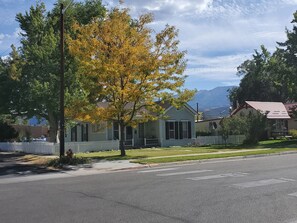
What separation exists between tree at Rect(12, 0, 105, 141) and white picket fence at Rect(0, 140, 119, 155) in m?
2.56

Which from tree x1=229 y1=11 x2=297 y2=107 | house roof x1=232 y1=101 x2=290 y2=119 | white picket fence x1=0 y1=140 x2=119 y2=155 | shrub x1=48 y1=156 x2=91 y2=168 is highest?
tree x1=229 y1=11 x2=297 y2=107

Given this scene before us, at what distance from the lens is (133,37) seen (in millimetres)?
24734

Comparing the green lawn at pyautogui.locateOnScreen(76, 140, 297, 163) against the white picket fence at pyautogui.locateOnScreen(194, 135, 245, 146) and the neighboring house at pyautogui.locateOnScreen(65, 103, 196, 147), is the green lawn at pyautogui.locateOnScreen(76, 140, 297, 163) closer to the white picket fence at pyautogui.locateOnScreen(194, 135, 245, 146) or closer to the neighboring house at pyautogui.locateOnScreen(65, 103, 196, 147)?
the neighboring house at pyautogui.locateOnScreen(65, 103, 196, 147)

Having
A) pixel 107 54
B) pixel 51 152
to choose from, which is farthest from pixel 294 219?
pixel 51 152

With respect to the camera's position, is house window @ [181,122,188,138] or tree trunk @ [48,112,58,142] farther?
house window @ [181,122,188,138]

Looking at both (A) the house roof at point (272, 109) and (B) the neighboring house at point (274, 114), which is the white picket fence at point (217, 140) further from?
(A) the house roof at point (272, 109)

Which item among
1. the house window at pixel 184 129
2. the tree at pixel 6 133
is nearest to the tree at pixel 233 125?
the house window at pixel 184 129

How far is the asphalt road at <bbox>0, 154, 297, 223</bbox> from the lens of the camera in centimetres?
834

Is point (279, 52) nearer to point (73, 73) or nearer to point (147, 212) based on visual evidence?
point (73, 73)

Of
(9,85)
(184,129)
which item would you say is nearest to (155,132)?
(184,129)

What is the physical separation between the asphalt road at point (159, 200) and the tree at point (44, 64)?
14831mm

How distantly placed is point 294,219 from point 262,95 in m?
66.9

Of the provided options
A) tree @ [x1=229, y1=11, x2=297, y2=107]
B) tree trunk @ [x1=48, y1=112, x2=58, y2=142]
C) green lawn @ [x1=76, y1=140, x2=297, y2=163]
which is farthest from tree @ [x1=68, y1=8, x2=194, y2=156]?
tree @ [x1=229, y1=11, x2=297, y2=107]

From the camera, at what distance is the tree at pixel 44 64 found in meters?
29.1
